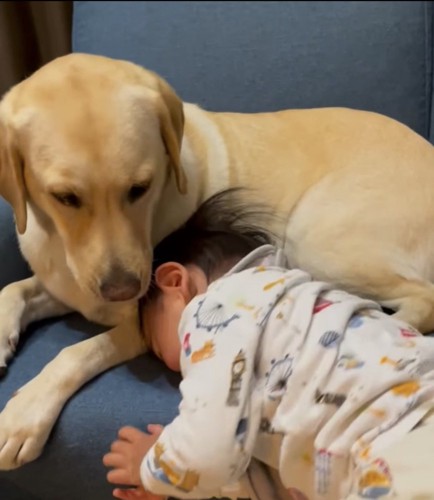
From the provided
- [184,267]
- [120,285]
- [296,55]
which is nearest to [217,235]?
[184,267]

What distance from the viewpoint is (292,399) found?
0.98m

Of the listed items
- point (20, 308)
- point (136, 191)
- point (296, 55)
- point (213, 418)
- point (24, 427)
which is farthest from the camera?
point (296, 55)

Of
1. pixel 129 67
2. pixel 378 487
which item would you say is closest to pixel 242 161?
pixel 129 67

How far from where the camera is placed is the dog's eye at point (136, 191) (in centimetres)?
120

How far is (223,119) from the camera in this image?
A: 1.55 metres

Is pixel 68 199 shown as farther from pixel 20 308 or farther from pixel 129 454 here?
pixel 129 454

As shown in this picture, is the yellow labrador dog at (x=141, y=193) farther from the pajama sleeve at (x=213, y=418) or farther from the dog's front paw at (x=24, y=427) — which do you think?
the pajama sleeve at (x=213, y=418)

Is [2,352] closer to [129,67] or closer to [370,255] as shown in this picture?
[129,67]

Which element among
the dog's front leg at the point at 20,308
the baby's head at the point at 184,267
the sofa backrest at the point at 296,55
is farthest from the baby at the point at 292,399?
the sofa backrest at the point at 296,55

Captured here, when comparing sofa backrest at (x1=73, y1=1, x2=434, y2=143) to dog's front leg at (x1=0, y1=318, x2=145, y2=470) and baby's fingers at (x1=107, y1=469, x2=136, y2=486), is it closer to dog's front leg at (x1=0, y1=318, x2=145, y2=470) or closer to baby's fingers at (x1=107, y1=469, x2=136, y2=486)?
dog's front leg at (x1=0, y1=318, x2=145, y2=470)

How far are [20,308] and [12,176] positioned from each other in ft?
0.84

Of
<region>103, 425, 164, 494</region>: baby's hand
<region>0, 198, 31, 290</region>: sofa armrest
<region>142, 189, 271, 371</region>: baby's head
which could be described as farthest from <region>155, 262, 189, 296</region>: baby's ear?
<region>0, 198, 31, 290</region>: sofa armrest

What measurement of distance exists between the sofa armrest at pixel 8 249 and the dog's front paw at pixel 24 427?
0.36 metres

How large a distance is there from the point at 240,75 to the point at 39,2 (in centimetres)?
88
